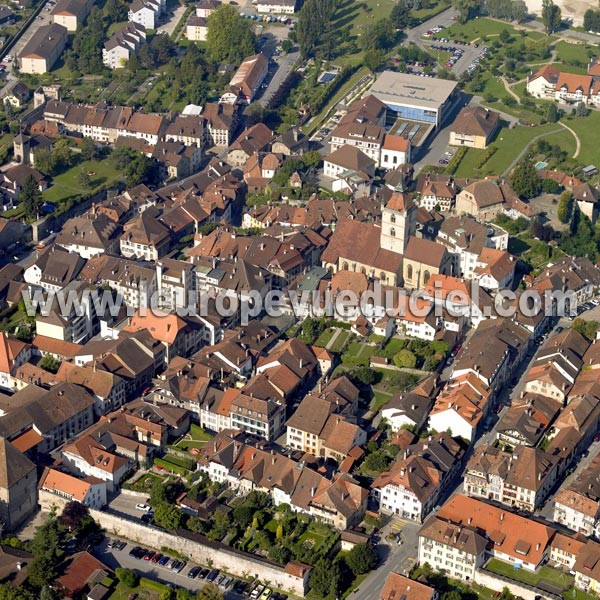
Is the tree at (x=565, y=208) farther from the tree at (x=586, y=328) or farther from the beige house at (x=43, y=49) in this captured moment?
the beige house at (x=43, y=49)

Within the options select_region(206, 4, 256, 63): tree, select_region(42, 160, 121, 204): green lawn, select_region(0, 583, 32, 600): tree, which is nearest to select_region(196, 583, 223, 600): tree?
select_region(0, 583, 32, 600): tree

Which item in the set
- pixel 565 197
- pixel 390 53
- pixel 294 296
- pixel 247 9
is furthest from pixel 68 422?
pixel 247 9

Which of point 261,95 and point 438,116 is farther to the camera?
point 261,95

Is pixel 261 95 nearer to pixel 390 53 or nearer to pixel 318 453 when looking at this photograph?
pixel 390 53

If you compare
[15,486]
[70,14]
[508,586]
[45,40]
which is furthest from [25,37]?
[508,586]

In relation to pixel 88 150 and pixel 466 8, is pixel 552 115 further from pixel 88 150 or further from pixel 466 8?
pixel 88 150

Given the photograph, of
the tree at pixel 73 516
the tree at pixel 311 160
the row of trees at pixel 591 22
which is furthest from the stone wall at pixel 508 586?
the row of trees at pixel 591 22
